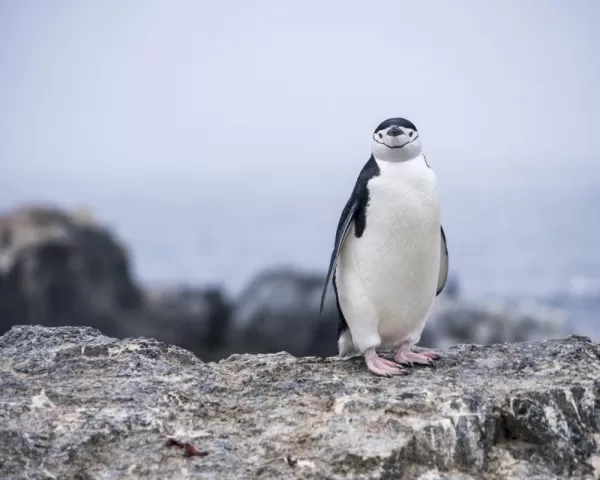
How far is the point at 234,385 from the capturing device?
361 centimetres

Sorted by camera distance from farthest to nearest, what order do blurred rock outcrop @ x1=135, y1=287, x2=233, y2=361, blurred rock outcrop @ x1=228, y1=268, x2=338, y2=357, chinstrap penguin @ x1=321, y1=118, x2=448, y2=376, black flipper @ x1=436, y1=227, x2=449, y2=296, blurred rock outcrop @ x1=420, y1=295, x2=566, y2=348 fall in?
blurred rock outcrop @ x1=135, y1=287, x2=233, y2=361, blurred rock outcrop @ x1=420, y1=295, x2=566, y2=348, blurred rock outcrop @ x1=228, y1=268, x2=338, y2=357, black flipper @ x1=436, y1=227, x2=449, y2=296, chinstrap penguin @ x1=321, y1=118, x2=448, y2=376

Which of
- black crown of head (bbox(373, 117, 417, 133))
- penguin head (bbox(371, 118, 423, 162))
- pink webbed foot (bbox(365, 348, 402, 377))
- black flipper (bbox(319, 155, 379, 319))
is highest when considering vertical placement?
black crown of head (bbox(373, 117, 417, 133))

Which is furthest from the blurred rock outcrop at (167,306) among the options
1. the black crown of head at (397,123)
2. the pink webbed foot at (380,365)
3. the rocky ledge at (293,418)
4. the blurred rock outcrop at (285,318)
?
the rocky ledge at (293,418)

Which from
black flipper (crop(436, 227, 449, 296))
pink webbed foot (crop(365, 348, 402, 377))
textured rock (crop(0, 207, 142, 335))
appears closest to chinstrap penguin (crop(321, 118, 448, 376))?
pink webbed foot (crop(365, 348, 402, 377))

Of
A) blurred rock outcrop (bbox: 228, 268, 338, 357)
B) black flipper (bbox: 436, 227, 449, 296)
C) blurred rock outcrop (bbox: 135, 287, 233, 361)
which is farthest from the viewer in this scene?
blurred rock outcrop (bbox: 135, 287, 233, 361)

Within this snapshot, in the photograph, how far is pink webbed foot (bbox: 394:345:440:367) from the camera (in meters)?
3.80

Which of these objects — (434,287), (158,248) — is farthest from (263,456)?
(158,248)

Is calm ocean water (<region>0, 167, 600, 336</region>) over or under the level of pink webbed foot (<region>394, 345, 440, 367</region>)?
under

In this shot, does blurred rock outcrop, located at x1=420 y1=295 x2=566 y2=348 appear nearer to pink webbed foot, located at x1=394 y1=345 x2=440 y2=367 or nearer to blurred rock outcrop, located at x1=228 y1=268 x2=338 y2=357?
blurred rock outcrop, located at x1=228 y1=268 x2=338 y2=357

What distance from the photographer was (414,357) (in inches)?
151

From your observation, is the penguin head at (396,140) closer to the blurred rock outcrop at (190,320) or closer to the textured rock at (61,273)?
the textured rock at (61,273)

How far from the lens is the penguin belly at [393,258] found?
12.3 ft

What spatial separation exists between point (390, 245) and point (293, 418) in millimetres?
935

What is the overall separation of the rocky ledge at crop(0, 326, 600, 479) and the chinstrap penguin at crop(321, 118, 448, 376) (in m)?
0.26
